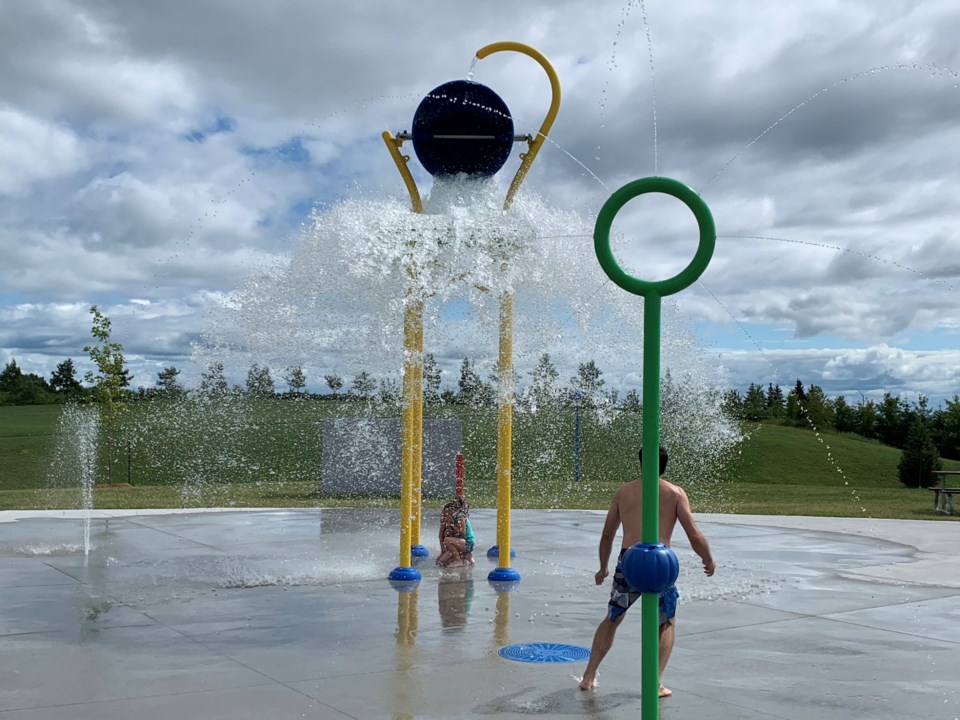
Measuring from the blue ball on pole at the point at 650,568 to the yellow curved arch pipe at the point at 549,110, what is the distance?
537 cm

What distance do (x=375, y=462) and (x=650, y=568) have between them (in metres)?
15.7

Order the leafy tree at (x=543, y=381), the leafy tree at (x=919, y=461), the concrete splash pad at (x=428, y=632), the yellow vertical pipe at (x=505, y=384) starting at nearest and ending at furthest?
the concrete splash pad at (x=428, y=632), the yellow vertical pipe at (x=505, y=384), the leafy tree at (x=543, y=381), the leafy tree at (x=919, y=461)

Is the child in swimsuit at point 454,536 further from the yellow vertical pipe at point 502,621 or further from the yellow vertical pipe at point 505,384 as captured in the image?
the yellow vertical pipe at point 502,621

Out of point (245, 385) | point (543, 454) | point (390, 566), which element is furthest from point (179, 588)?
point (543, 454)

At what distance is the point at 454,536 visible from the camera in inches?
377

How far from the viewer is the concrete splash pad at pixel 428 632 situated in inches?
203

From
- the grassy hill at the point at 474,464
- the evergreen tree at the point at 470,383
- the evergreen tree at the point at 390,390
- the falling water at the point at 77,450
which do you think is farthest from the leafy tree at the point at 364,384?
the falling water at the point at 77,450

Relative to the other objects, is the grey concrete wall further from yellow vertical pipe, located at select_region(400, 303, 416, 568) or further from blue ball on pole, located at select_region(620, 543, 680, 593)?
blue ball on pole, located at select_region(620, 543, 680, 593)

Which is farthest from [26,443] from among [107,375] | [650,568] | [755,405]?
[650,568]

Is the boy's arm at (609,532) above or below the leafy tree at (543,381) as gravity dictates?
below

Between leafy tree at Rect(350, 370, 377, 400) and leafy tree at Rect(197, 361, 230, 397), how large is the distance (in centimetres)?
136

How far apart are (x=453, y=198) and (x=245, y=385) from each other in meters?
3.30

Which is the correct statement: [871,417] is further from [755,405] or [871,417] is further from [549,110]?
[549,110]

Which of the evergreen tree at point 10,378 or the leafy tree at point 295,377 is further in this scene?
the evergreen tree at point 10,378
